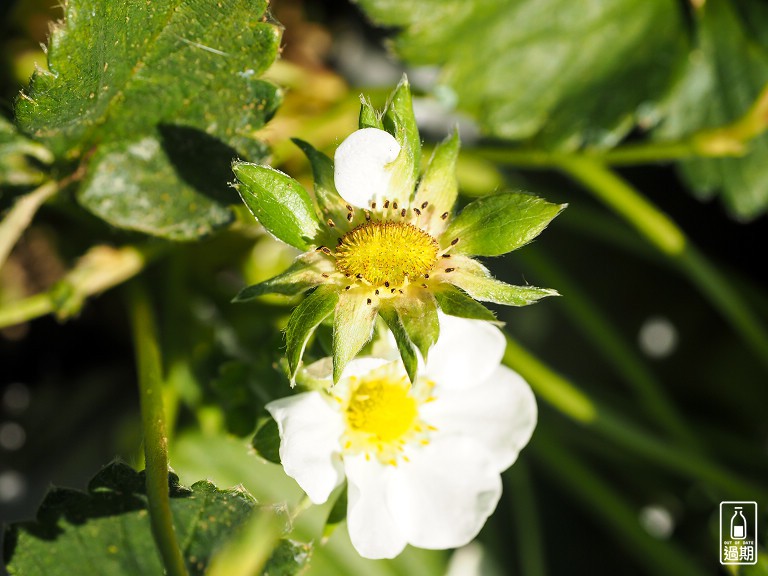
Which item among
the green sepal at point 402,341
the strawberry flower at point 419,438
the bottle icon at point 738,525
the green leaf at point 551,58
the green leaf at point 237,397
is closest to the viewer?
the green sepal at point 402,341

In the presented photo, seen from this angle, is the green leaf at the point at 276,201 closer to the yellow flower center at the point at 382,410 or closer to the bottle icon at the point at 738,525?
the yellow flower center at the point at 382,410

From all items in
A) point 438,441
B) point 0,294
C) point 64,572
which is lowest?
point 64,572

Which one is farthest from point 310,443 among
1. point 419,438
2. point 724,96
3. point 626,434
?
point 724,96

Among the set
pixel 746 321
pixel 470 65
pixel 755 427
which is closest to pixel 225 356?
pixel 470 65

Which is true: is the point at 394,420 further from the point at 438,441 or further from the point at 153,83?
the point at 153,83

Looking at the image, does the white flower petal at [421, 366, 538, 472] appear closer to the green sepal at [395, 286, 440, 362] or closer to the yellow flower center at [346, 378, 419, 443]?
the yellow flower center at [346, 378, 419, 443]

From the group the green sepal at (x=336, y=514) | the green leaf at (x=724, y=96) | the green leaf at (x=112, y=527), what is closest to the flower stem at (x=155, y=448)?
the green leaf at (x=112, y=527)
